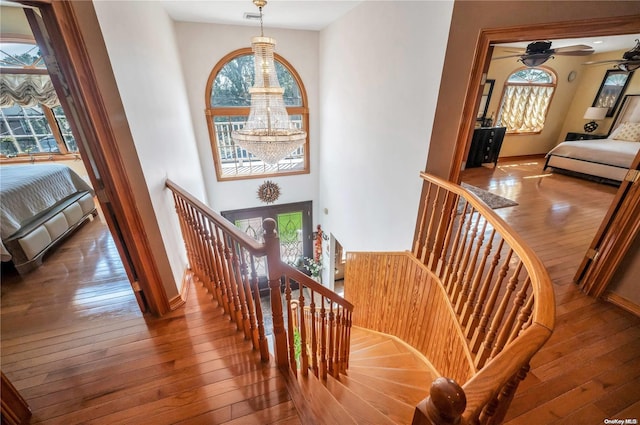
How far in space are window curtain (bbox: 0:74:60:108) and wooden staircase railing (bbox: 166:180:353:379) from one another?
4.42 m

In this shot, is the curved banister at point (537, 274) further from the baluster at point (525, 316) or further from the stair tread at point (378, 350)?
the stair tread at point (378, 350)

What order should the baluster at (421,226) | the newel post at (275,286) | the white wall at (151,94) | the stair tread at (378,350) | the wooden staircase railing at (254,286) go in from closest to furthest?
the newel post at (275,286), the wooden staircase railing at (254,286), the white wall at (151,94), the baluster at (421,226), the stair tread at (378,350)

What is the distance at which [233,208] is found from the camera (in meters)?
5.36

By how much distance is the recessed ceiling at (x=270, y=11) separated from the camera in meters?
3.16

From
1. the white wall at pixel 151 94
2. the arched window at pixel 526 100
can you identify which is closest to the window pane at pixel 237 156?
the white wall at pixel 151 94

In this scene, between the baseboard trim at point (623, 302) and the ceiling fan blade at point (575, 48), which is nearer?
the baseboard trim at point (623, 302)

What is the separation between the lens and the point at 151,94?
224 cm

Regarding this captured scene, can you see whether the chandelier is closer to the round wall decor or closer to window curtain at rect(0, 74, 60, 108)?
the round wall decor

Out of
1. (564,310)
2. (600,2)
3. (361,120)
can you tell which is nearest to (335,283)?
(361,120)

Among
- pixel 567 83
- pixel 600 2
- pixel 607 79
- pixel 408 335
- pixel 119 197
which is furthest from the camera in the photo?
pixel 567 83

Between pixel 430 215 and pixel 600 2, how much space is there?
5.29 feet

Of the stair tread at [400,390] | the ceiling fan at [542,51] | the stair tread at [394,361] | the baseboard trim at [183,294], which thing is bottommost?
the stair tread at [394,361]

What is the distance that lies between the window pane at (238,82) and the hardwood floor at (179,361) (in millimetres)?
3361

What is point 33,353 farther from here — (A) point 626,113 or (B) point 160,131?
(A) point 626,113
